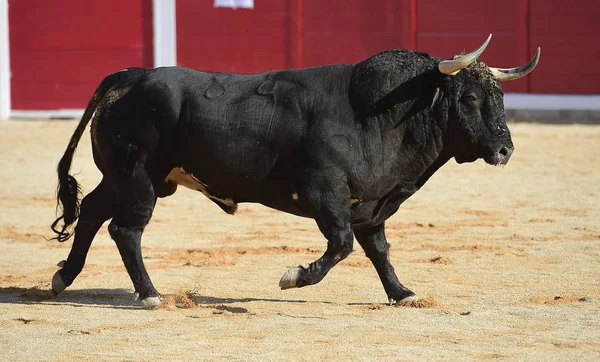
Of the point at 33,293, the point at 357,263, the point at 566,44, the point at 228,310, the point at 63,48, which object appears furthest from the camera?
the point at 63,48

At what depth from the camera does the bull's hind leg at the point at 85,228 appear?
553 cm

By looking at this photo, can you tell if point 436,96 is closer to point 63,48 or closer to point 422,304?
point 422,304

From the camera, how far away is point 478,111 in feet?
16.7

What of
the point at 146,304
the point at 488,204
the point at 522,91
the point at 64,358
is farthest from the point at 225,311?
the point at 522,91

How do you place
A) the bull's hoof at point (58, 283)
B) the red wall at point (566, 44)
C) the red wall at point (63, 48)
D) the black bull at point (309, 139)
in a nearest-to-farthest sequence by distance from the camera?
the black bull at point (309, 139), the bull's hoof at point (58, 283), the red wall at point (566, 44), the red wall at point (63, 48)

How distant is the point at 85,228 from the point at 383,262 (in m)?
1.45

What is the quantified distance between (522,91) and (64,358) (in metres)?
10.9

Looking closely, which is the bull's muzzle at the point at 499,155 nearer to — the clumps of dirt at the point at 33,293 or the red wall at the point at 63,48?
the clumps of dirt at the point at 33,293

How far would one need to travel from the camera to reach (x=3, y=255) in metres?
6.77

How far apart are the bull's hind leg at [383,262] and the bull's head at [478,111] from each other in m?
0.61

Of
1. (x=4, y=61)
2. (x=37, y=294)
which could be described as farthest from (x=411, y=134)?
(x=4, y=61)

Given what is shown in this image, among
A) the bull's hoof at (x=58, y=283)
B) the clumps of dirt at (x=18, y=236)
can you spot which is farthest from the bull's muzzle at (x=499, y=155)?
the clumps of dirt at (x=18, y=236)

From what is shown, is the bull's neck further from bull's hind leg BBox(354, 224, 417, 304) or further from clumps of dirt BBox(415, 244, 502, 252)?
clumps of dirt BBox(415, 244, 502, 252)

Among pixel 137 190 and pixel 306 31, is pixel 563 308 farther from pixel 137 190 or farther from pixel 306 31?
pixel 306 31
